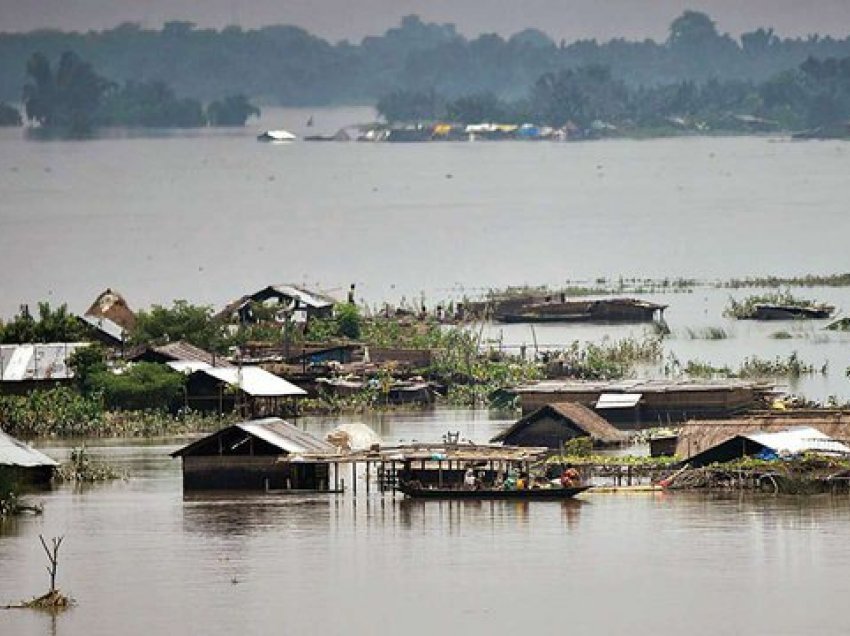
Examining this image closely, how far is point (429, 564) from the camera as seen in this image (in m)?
23.1

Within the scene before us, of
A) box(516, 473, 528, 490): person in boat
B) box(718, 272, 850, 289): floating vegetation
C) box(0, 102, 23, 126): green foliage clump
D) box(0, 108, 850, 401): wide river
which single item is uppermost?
box(0, 102, 23, 126): green foliage clump

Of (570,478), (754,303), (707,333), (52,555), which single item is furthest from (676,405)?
(754,303)

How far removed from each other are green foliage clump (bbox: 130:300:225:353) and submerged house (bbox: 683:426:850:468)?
433 inches

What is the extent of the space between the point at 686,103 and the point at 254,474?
11203 centimetres

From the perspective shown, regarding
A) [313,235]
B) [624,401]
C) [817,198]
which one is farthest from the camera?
[817,198]

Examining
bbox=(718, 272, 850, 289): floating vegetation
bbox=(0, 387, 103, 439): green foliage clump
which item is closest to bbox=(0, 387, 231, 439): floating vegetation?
bbox=(0, 387, 103, 439): green foliage clump

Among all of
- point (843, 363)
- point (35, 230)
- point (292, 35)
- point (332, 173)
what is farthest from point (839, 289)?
point (292, 35)

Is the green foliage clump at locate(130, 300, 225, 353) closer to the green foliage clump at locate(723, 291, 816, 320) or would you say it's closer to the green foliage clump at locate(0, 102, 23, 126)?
the green foliage clump at locate(723, 291, 816, 320)

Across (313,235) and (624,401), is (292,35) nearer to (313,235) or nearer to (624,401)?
(313,235)

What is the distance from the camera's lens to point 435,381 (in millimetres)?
35531

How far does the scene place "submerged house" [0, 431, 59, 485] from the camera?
27125 mm

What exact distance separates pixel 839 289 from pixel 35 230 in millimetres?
33742

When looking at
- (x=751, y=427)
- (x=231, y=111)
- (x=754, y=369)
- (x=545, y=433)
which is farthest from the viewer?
(x=231, y=111)

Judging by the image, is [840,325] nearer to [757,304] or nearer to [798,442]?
[757,304]
